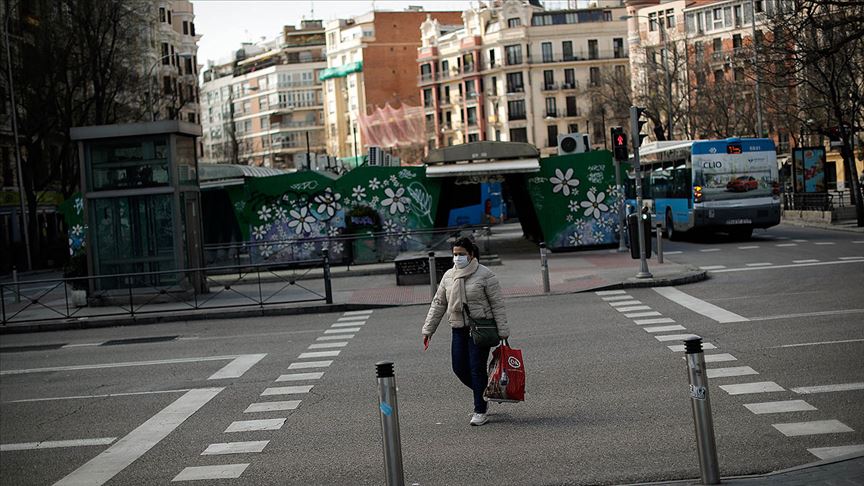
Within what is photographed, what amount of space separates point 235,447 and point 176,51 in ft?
308

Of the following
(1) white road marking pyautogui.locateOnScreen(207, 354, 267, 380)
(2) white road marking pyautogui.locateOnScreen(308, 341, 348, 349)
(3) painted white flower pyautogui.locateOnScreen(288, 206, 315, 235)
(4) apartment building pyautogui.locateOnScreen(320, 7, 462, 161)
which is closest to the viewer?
(1) white road marking pyautogui.locateOnScreen(207, 354, 267, 380)

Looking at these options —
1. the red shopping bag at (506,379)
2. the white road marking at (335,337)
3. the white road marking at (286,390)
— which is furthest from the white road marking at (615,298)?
the red shopping bag at (506,379)

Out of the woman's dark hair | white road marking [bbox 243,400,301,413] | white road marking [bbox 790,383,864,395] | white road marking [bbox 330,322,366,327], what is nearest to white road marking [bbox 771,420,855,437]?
white road marking [bbox 790,383,864,395]

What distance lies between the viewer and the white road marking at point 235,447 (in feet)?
34.4

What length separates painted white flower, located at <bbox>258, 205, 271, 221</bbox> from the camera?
116ft

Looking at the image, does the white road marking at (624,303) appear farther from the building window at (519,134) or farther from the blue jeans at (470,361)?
the building window at (519,134)

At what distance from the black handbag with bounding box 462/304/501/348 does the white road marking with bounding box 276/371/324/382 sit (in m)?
3.92

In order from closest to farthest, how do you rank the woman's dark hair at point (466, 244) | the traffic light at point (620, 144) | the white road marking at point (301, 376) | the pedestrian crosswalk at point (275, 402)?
the pedestrian crosswalk at point (275, 402), the woman's dark hair at point (466, 244), the white road marking at point (301, 376), the traffic light at point (620, 144)

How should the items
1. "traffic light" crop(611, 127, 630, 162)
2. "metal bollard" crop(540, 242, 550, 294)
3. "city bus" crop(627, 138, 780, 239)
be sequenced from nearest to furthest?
"metal bollard" crop(540, 242, 550, 294), "traffic light" crop(611, 127, 630, 162), "city bus" crop(627, 138, 780, 239)

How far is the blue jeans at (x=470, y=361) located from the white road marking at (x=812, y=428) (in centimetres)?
263

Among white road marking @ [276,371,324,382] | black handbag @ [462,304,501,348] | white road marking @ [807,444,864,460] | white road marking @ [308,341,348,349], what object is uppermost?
black handbag @ [462,304,501,348]

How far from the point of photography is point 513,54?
120 m

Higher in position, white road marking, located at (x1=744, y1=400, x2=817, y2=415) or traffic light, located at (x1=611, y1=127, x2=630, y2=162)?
traffic light, located at (x1=611, y1=127, x2=630, y2=162)

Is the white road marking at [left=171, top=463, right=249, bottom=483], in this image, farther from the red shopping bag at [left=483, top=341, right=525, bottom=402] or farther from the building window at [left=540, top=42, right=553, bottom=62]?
the building window at [left=540, top=42, right=553, bottom=62]
